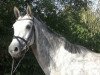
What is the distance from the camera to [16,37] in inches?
188

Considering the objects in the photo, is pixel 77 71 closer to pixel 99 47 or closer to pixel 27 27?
pixel 27 27

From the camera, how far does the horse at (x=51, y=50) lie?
4.70 m

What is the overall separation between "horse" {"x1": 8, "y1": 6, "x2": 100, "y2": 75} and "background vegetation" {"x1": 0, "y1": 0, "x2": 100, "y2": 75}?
6.43 metres

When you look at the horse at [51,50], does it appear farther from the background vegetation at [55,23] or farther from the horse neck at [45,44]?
the background vegetation at [55,23]

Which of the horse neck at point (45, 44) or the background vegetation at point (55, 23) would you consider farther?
the background vegetation at point (55, 23)

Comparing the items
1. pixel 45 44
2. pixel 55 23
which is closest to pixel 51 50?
pixel 45 44

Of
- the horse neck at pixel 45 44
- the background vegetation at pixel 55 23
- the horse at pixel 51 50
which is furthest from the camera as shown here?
the background vegetation at pixel 55 23

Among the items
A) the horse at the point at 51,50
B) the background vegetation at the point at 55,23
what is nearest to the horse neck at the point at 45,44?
the horse at the point at 51,50

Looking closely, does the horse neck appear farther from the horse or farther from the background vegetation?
the background vegetation

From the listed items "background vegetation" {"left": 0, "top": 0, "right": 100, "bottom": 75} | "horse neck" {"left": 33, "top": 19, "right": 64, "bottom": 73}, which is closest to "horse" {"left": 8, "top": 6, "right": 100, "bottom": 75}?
"horse neck" {"left": 33, "top": 19, "right": 64, "bottom": 73}

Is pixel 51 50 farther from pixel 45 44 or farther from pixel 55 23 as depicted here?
pixel 55 23

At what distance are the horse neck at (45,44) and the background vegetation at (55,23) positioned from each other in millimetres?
6426

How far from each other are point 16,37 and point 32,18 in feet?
1.51

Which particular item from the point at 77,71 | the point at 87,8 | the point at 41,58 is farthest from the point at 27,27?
the point at 87,8
